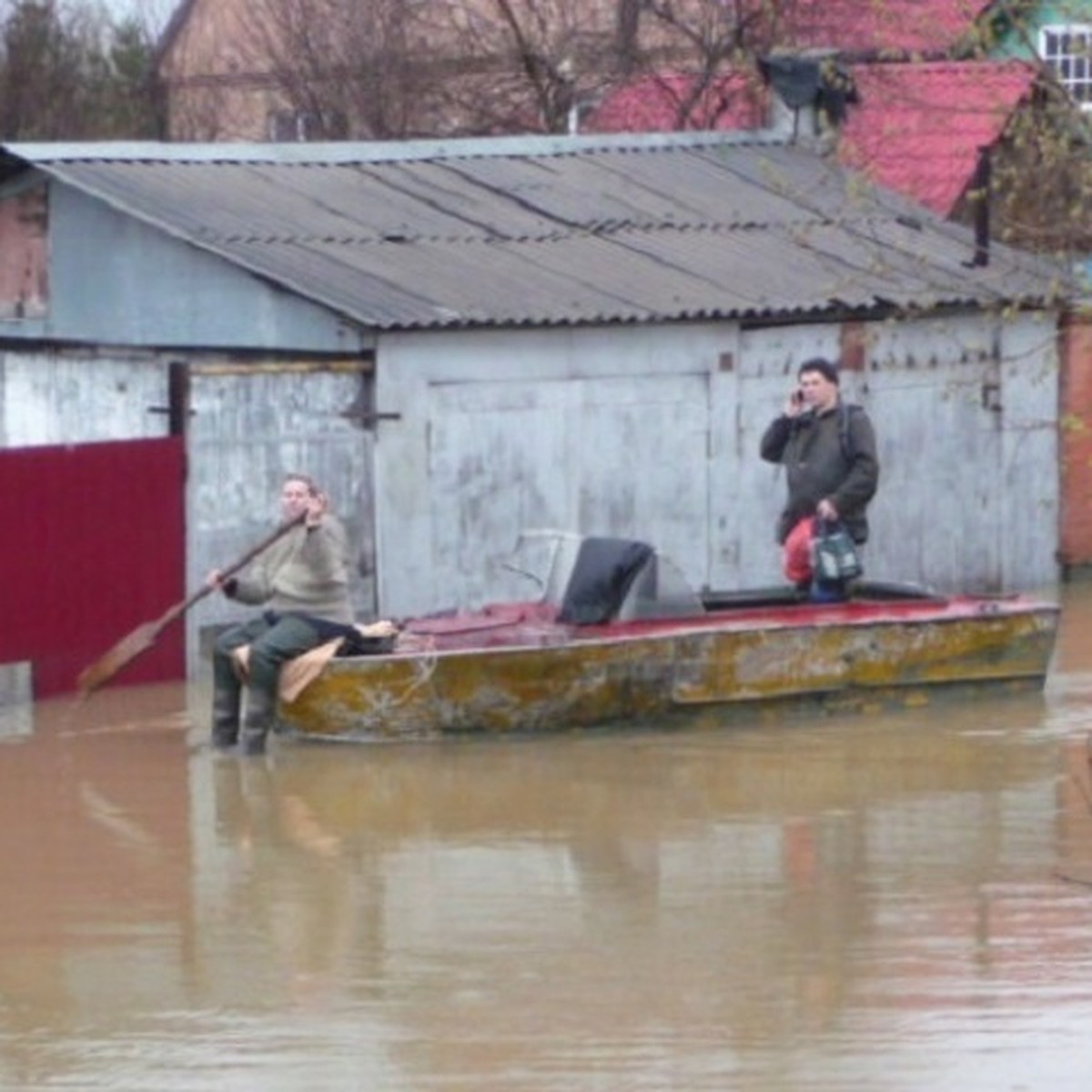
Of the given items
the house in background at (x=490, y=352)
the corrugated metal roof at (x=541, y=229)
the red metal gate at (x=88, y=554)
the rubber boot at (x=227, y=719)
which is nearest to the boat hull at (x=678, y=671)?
the rubber boot at (x=227, y=719)

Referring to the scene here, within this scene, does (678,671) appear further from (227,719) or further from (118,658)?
(118,658)

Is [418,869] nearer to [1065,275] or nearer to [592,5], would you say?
[1065,275]

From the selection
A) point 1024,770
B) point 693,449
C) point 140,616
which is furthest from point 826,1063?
point 693,449

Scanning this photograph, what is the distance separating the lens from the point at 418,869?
13062 millimetres

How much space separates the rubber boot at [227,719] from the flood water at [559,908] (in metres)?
0.15

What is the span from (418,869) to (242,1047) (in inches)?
124

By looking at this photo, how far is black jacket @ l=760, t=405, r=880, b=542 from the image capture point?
57.2 ft

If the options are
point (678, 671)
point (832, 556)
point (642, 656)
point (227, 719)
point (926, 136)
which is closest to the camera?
point (227, 719)

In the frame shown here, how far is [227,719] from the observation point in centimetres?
1611

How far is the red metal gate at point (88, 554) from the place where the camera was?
18062 mm

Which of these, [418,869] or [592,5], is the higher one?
[592,5]

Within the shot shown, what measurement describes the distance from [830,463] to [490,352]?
3340 mm

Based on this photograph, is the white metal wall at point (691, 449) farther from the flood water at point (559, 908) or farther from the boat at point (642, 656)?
the flood water at point (559, 908)

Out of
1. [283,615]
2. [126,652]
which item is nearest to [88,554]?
[126,652]
